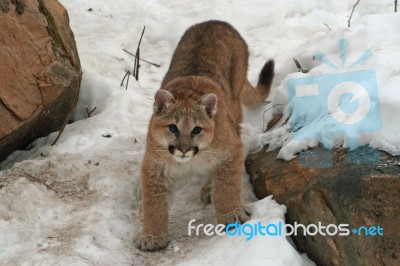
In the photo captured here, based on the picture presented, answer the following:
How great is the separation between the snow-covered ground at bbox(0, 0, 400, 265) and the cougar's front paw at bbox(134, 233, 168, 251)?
65 millimetres

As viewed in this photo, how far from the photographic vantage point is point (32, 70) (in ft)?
16.3

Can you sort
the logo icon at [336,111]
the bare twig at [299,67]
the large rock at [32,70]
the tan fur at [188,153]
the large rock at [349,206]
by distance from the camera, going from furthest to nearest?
the bare twig at [299,67] → the large rock at [32,70] → the tan fur at [188,153] → the logo icon at [336,111] → the large rock at [349,206]

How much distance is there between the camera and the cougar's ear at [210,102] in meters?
4.22

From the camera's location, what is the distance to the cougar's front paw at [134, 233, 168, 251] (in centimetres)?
409

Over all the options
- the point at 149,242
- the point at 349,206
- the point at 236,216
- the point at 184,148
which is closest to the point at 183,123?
the point at 184,148

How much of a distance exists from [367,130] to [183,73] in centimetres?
192

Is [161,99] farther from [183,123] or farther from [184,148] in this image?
[184,148]

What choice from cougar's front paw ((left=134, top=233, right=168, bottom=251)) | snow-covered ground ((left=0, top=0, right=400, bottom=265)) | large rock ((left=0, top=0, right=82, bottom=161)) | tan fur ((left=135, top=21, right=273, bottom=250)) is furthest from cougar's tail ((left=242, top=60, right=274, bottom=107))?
cougar's front paw ((left=134, top=233, right=168, bottom=251))

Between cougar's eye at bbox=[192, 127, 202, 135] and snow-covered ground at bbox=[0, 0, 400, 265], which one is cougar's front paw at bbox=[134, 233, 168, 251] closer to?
snow-covered ground at bbox=[0, 0, 400, 265]

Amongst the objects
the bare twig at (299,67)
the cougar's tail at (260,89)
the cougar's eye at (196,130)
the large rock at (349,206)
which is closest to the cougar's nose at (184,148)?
the cougar's eye at (196,130)

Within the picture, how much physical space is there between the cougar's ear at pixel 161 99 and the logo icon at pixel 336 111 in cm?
111

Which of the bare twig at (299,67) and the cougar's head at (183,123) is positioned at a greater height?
the cougar's head at (183,123)

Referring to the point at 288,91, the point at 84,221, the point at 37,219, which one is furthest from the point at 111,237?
the point at 288,91

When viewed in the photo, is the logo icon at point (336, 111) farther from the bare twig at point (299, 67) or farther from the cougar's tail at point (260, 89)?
the cougar's tail at point (260, 89)
